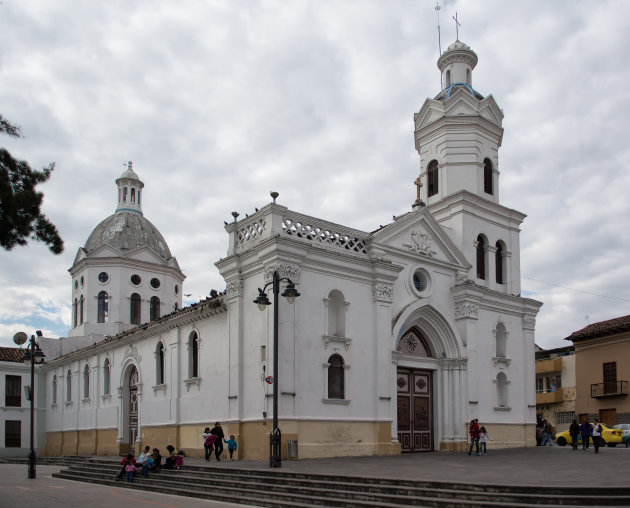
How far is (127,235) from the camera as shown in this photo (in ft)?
144

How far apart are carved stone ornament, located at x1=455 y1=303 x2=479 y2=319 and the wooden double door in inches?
105

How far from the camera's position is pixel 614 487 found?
1249 cm

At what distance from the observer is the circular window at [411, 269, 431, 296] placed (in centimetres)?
2709

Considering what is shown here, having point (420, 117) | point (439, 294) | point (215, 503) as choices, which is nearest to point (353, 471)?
point (215, 503)

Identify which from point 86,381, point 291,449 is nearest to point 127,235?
point 86,381

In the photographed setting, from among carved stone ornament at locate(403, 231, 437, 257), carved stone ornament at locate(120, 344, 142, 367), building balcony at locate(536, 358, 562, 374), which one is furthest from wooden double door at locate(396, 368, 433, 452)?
building balcony at locate(536, 358, 562, 374)

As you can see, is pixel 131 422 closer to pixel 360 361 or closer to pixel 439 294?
pixel 360 361

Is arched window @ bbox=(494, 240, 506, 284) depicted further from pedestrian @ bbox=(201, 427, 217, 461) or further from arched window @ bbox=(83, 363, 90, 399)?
arched window @ bbox=(83, 363, 90, 399)

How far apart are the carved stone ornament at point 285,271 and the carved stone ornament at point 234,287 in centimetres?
155

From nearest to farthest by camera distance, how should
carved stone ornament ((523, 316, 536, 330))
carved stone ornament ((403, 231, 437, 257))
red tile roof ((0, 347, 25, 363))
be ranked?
1. carved stone ornament ((403, 231, 437, 257))
2. carved stone ornament ((523, 316, 536, 330))
3. red tile roof ((0, 347, 25, 363))

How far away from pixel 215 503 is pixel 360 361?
8.98 m

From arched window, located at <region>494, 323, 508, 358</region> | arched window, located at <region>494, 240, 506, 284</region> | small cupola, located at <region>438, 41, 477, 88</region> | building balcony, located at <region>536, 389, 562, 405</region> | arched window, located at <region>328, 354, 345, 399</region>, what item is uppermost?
small cupola, located at <region>438, 41, 477, 88</region>

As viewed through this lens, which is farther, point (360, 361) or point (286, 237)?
point (360, 361)

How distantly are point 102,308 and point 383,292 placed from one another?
76.6 feet
